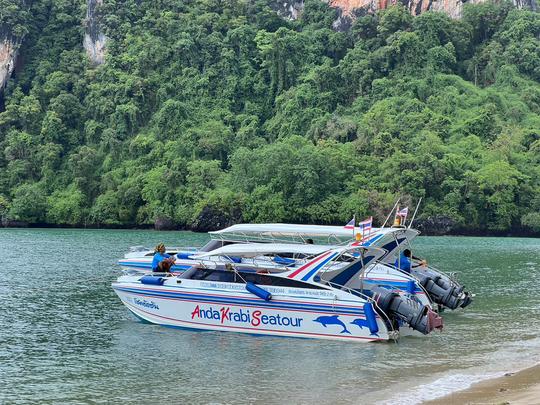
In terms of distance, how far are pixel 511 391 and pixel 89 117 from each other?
120m

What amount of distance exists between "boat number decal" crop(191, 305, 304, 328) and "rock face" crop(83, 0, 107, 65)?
119m

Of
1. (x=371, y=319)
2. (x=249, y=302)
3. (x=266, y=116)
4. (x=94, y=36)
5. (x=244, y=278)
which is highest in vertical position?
(x=94, y=36)

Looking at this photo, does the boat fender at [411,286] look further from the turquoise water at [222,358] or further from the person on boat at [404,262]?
the person on boat at [404,262]

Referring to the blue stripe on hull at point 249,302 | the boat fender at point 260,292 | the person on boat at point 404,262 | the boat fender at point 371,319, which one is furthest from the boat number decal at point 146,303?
the person on boat at point 404,262

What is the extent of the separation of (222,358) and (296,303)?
10.3 feet

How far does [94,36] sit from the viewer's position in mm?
139000

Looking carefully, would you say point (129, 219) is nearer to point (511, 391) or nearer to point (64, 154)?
point (64, 154)

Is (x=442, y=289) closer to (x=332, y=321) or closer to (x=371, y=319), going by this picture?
(x=371, y=319)

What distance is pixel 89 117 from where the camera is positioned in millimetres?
130750

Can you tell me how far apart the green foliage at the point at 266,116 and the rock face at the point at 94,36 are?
1.62 m

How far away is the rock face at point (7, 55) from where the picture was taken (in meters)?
134

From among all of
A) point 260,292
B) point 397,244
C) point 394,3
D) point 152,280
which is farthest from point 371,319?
point 394,3

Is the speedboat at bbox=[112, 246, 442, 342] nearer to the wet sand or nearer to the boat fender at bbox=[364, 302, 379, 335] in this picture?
the boat fender at bbox=[364, 302, 379, 335]

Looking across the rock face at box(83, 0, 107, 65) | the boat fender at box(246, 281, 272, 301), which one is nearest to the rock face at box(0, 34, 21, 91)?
the rock face at box(83, 0, 107, 65)
